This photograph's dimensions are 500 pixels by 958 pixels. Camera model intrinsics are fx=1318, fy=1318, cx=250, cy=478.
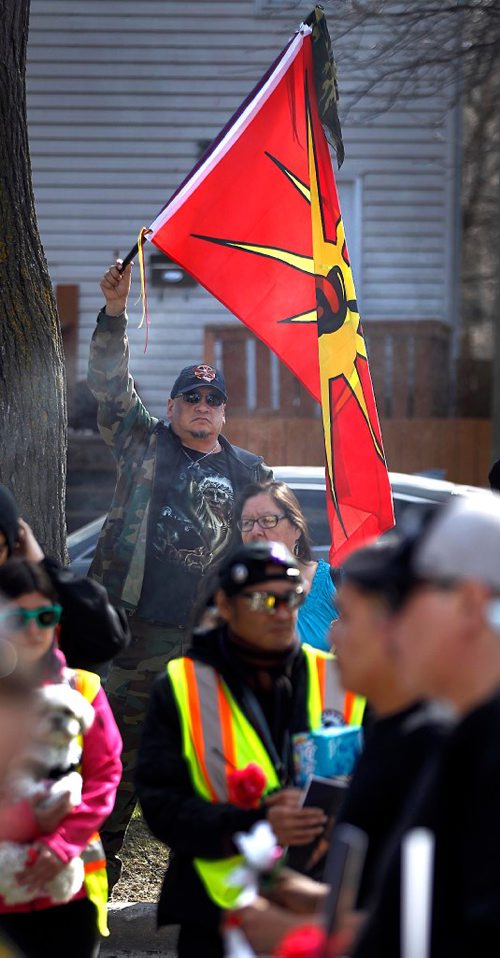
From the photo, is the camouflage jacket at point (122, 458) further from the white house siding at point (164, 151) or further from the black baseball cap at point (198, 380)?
the white house siding at point (164, 151)

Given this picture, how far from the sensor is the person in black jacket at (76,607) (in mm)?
3414

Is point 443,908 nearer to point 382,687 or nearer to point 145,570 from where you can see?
point 382,687

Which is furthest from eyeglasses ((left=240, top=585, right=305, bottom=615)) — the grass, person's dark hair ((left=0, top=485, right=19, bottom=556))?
the grass

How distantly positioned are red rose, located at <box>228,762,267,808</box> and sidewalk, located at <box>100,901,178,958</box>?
2040mm

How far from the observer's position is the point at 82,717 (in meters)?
3.23

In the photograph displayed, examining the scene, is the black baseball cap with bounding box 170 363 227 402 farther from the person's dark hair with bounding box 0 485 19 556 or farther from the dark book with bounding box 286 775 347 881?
the dark book with bounding box 286 775 347 881

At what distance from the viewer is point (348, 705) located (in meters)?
3.32

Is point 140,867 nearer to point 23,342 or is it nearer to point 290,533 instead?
point 290,533

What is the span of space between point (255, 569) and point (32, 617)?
1.79ft

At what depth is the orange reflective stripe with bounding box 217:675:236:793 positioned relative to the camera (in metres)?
3.13

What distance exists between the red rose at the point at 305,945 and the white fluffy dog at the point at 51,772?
1082 mm

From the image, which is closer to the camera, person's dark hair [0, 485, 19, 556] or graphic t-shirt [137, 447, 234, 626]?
person's dark hair [0, 485, 19, 556]

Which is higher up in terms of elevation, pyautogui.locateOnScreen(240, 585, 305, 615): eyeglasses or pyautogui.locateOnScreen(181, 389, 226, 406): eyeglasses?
pyautogui.locateOnScreen(181, 389, 226, 406): eyeglasses

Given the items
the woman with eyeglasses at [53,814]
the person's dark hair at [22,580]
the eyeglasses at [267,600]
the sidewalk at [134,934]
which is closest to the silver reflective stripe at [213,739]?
the eyeglasses at [267,600]
